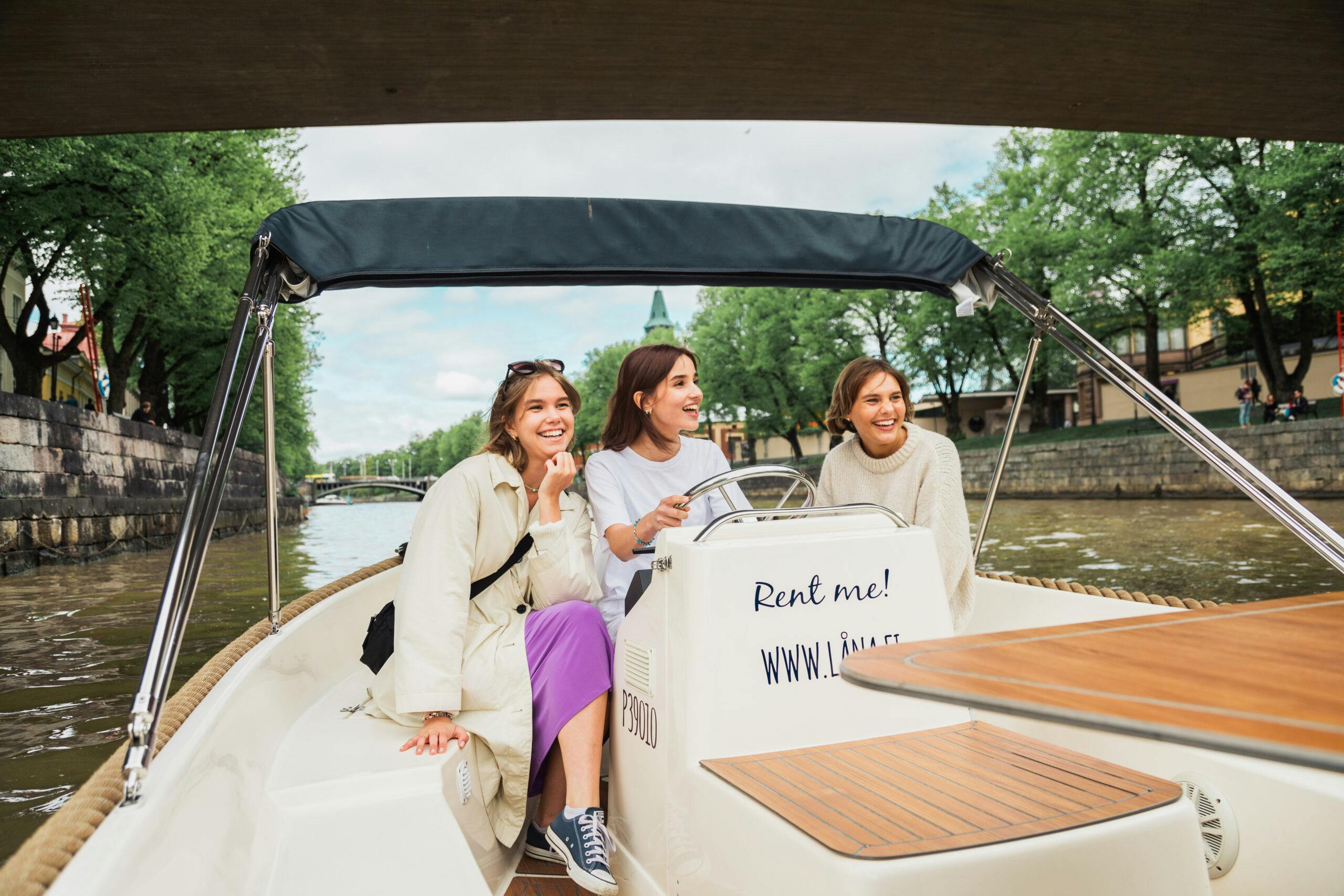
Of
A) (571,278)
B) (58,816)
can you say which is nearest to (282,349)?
(571,278)

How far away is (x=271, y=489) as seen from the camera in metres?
2.59

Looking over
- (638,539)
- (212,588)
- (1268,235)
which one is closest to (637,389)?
(638,539)

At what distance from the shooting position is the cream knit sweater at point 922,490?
264cm

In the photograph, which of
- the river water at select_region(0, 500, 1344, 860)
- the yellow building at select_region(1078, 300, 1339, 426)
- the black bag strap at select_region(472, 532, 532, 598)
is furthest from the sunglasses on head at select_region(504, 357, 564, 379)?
the yellow building at select_region(1078, 300, 1339, 426)

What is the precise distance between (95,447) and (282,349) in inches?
364

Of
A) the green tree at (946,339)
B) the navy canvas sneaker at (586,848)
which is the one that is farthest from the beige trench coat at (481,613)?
the green tree at (946,339)

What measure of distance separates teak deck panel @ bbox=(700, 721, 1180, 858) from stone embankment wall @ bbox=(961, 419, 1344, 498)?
1165 cm

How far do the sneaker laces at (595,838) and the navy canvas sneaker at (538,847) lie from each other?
356 millimetres

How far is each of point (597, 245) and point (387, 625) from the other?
128 centimetres

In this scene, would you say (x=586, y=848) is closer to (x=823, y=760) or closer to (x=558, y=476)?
(x=823, y=760)

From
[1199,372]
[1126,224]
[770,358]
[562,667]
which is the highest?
[1126,224]

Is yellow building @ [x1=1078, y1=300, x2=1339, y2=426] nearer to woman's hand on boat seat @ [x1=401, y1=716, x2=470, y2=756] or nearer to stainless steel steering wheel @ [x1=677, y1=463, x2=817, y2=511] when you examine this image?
stainless steel steering wheel @ [x1=677, y1=463, x2=817, y2=511]

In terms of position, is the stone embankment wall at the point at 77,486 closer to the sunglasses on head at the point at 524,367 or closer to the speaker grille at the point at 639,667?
the sunglasses on head at the point at 524,367

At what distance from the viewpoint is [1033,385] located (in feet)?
93.6
